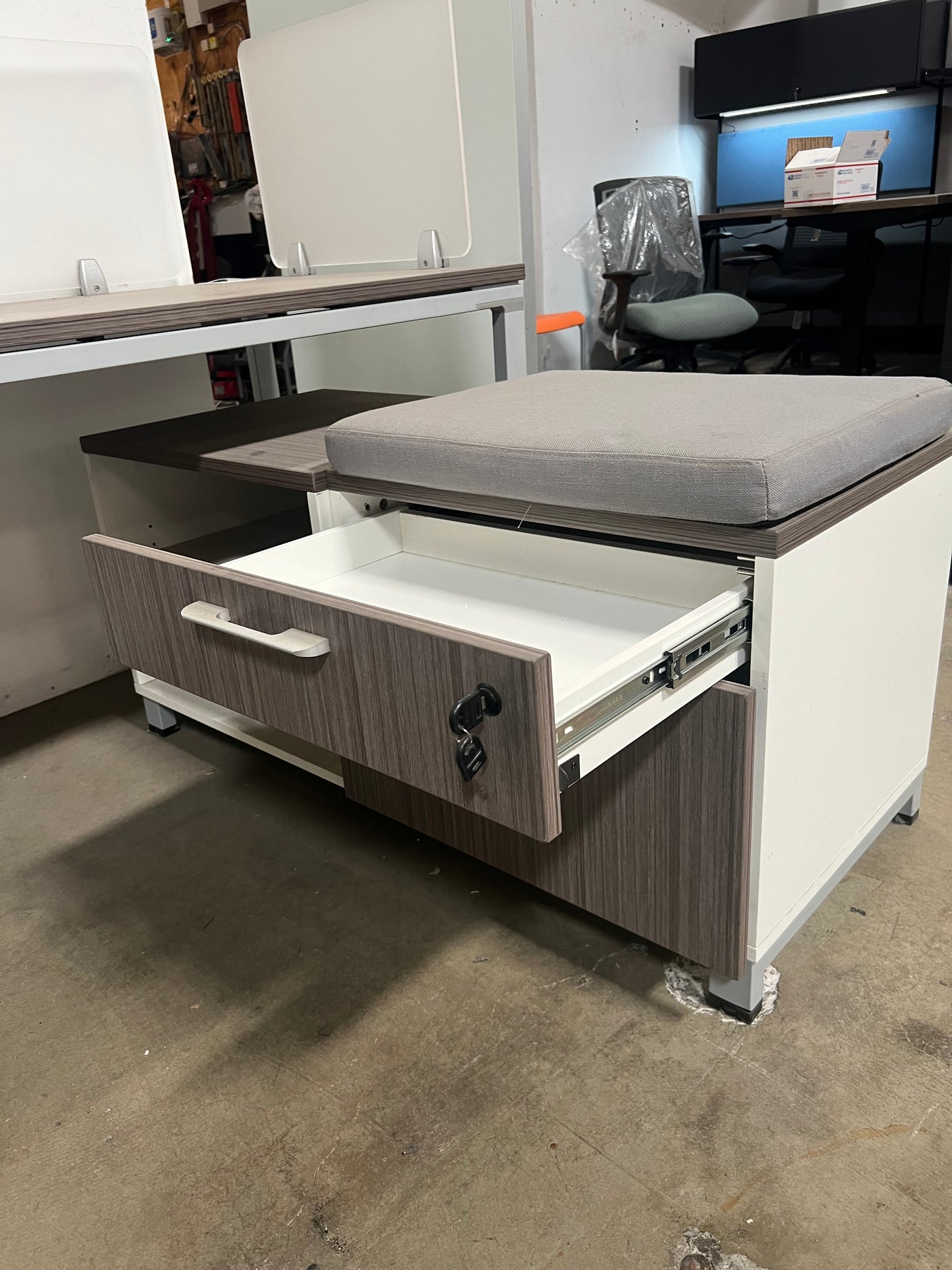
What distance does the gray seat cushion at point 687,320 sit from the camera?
9.59 feet

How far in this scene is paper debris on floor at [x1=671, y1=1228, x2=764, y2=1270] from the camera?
2.36 feet

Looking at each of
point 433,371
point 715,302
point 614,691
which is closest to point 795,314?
point 715,302

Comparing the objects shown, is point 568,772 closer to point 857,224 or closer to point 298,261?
point 298,261

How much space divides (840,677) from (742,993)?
12.9 inches

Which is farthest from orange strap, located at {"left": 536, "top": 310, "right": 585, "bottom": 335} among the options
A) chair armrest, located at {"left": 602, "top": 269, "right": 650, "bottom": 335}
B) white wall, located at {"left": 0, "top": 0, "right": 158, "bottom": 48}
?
white wall, located at {"left": 0, "top": 0, "right": 158, "bottom": 48}

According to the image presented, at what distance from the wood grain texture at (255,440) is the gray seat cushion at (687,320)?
5.26ft

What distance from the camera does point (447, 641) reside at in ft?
2.09

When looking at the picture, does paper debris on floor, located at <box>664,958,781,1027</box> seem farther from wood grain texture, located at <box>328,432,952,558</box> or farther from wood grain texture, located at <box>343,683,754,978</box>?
wood grain texture, located at <box>328,432,952,558</box>

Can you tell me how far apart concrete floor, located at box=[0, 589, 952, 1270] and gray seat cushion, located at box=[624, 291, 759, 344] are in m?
1.97

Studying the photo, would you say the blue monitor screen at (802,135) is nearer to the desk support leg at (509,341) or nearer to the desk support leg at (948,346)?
the desk support leg at (948,346)

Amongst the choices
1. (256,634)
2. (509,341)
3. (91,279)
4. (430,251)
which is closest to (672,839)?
(256,634)

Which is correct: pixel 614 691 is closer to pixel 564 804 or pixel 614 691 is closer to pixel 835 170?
pixel 564 804

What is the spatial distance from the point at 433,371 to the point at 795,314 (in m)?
2.52

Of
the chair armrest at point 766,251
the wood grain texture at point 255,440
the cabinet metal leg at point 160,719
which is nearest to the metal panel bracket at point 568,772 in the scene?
the wood grain texture at point 255,440
